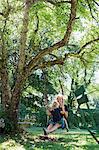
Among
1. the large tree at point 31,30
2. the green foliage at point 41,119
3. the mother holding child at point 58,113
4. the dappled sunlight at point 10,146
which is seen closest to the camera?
the dappled sunlight at point 10,146

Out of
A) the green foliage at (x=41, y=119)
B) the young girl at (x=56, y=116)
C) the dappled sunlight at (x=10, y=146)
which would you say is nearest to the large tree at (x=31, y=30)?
the young girl at (x=56, y=116)

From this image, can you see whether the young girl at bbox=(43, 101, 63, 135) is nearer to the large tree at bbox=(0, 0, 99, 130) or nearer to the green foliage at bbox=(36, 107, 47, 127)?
the large tree at bbox=(0, 0, 99, 130)

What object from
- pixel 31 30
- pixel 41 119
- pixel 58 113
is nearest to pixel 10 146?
pixel 58 113

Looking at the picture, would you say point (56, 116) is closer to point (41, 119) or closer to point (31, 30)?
point (31, 30)

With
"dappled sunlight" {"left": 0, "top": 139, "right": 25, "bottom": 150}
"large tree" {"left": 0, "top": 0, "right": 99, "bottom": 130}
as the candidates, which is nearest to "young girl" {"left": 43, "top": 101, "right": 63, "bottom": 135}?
"dappled sunlight" {"left": 0, "top": 139, "right": 25, "bottom": 150}

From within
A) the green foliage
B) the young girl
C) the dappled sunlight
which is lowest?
the dappled sunlight

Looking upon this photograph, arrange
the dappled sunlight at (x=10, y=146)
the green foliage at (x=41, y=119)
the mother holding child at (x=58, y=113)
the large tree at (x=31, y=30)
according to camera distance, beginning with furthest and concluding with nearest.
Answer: the green foliage at (x=41, y=119) < the large tree at (x=31, y=30) < the mother holding child at (x=58, y=113) < the dappled sunlight at (x=10, y=146)

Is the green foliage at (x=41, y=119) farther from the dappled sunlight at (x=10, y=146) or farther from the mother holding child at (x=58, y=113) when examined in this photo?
the dappled sunlight at (x=10, y=146)

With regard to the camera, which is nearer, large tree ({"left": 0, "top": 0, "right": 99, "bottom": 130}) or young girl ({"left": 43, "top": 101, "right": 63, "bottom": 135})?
young girl ({"left": 43, "top": 101, "right": 63, "bottom": 135})

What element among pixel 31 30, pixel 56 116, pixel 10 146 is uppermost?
pixel 31 30

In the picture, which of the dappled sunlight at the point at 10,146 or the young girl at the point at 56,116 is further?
the young girl at the point at 56,116

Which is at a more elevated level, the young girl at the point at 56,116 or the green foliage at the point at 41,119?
the green foliage at the point at 41,119

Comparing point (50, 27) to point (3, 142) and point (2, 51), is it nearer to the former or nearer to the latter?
point (2, 51)

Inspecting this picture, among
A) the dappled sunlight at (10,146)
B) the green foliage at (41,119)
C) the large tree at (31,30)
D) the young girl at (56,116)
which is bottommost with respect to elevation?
the dappled sunlight at (10,146)
